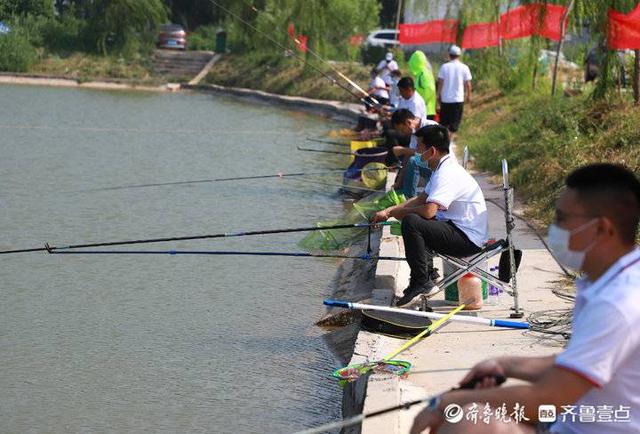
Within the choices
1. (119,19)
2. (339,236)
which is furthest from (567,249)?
(119,19)

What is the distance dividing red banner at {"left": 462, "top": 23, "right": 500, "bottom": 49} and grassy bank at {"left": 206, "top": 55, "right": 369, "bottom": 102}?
24.3 ft

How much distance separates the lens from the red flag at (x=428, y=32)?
27244mm

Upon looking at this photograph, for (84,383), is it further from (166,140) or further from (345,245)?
(166,140)

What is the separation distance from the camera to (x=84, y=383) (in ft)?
26.1

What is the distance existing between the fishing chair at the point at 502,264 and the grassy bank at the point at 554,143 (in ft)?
11.3

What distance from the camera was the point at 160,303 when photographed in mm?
10211

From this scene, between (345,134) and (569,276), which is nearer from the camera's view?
(569,276)

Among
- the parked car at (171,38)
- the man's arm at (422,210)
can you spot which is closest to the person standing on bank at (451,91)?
the man's arm at (422,210)

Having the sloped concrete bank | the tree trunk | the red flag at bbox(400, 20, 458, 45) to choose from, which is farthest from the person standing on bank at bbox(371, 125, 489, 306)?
the sloped concrete bank

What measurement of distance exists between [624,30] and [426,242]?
6.99 m

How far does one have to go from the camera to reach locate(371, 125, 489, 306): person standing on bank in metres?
7.88

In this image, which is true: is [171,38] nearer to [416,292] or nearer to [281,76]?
[281,76]

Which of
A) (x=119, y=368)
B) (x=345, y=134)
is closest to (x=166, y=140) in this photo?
(x=345, y=134)

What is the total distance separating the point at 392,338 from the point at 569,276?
6.78 feet
